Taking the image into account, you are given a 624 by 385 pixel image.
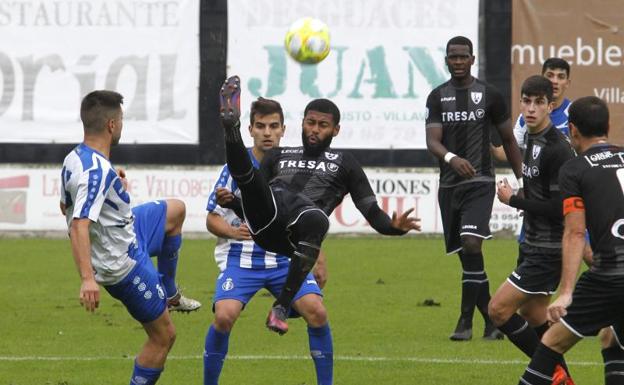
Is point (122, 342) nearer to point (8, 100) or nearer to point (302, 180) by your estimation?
point (302, 180)

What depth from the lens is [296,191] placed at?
905cm

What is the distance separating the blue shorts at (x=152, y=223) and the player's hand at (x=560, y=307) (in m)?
2.97

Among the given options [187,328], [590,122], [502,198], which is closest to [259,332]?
[187,328]

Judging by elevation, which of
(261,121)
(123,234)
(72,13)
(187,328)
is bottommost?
(187,328)

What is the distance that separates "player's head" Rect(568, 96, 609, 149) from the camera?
764cm

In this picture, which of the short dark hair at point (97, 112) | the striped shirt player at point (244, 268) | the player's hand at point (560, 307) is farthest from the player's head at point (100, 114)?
the player's hand at point (560, 307)

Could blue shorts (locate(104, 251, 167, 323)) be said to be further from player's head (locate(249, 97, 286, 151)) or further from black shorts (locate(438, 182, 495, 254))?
black shorts (locate(438, 182, 495, 254))

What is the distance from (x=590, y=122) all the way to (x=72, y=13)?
15703mm

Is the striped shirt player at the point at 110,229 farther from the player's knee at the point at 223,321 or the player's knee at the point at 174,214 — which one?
the player's knee at the point at 174,214

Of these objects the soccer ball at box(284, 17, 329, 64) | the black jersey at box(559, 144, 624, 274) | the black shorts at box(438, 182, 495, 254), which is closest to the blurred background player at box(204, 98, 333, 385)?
the black jersey at box(559, 144, 624, 274)

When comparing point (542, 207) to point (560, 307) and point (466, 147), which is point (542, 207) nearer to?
point (560, 307)

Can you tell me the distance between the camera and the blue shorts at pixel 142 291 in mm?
8164

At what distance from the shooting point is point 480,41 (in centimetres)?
2212

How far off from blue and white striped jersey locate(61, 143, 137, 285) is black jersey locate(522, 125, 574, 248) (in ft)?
9.18
